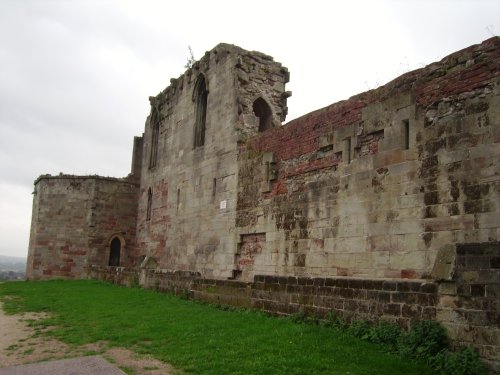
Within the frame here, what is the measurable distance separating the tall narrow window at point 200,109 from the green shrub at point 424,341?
41.4 feet

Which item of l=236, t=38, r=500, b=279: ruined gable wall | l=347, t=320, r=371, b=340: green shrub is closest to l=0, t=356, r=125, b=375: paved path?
l=347, t=320, r=371, b=340: green shrub

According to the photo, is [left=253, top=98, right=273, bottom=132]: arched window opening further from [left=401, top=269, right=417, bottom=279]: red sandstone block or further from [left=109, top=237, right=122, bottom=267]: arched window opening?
[left=109, top=237, right=122, bottom=267]: arched window opening

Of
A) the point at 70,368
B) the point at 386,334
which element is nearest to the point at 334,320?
the point at 386,334

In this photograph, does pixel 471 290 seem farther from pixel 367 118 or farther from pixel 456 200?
pixel 367 118

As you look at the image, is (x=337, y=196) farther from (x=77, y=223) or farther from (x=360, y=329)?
(x=77, y=223)

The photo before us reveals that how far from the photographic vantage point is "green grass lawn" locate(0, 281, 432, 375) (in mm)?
6543

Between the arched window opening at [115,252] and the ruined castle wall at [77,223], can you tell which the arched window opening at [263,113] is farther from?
the arched window opening at [115,252]

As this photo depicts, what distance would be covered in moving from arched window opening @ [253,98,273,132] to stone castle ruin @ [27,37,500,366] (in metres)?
0.05

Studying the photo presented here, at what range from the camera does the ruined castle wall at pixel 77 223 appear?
23594mm

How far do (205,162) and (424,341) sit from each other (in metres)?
11.6

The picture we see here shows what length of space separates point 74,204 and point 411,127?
735 inches

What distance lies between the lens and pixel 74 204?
2431cm

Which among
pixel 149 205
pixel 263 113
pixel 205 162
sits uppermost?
pixel 263 113

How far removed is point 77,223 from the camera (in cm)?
2406
